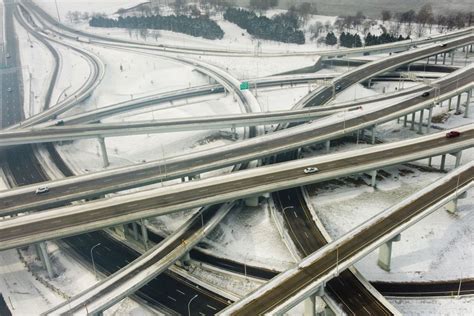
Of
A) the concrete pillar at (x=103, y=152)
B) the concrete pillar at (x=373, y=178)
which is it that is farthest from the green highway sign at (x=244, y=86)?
the concrete pillar at (x=373, y=178)

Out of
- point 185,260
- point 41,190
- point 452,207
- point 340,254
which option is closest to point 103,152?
point 41,190

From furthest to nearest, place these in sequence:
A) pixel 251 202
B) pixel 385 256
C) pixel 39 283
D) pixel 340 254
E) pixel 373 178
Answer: pixel 373 178
pixel 251 202
pixel 39 283
pixel 385 256
pixel 340 254

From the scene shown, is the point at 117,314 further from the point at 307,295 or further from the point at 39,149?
the point at 39,149

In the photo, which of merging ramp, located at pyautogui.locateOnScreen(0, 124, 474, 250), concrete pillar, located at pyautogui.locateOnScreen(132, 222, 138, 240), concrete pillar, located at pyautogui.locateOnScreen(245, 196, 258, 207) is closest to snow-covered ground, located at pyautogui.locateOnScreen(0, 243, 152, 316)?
merging ramp, located at pyautogui.locateOnScreen(0, 124, 474, 250)

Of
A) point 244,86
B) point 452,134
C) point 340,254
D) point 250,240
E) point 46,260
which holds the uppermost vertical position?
point 244,86

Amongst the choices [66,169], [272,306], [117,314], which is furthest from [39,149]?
[272,306]

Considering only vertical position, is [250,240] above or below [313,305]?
below

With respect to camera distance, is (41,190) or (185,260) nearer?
(185,260)

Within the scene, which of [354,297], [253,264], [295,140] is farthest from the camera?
[295,140]

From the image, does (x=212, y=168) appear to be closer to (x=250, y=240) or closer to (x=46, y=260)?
(x=250, y=240)
